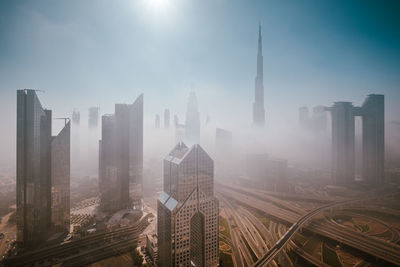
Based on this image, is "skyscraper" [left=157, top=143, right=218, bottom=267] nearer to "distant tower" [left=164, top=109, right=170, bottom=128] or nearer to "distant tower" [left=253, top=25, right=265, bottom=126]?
"distant tower" [left=253, top=25, right=265, bottom=126]

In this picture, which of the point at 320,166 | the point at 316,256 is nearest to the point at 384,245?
the point at 316,256

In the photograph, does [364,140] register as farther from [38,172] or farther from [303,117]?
[38,172]

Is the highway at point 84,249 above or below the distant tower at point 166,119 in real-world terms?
below

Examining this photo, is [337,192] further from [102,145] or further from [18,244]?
[18,244]

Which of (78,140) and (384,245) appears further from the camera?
(78,140)

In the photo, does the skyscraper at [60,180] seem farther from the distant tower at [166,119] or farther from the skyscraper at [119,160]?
the distant tower at [166,119]

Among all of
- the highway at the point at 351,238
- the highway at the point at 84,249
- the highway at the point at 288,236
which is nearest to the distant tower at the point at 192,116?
the highway at the point at 351,238
